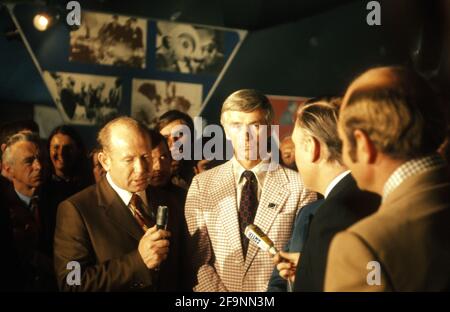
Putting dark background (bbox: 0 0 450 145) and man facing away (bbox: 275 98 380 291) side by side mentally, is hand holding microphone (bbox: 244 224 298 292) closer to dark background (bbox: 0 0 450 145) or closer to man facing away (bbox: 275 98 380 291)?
man facing away (bbox: 275 98 380 291)

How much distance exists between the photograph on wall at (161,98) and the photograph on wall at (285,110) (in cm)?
35

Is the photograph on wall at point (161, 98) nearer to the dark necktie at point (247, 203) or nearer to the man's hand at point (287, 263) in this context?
the dark necktie at point (247, 203)

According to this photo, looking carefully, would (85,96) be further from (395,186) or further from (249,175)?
(395,186)

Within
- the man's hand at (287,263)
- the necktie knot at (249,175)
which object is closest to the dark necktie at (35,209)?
the necktie knot at (249,175)

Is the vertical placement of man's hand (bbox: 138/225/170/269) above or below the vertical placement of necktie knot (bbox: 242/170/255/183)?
below

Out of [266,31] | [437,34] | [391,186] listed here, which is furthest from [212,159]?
[437,34]

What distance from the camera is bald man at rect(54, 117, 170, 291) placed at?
2062 millimetres

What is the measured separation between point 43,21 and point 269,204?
1.25 m

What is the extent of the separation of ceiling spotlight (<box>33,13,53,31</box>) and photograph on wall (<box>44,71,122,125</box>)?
0.19 m

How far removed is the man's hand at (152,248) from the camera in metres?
2.04

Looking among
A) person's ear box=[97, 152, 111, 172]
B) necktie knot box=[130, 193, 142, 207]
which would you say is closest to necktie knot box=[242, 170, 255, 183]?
necktie knot box=[130, 193, 142, 207]

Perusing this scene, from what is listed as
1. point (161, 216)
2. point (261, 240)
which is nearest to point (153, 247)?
point (161, 216)

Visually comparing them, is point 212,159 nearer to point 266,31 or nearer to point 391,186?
point 266,31

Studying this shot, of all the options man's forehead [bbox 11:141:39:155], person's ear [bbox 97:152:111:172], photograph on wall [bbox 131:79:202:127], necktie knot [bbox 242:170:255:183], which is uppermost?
photograph on wall [bbox 131:79:202:127]
